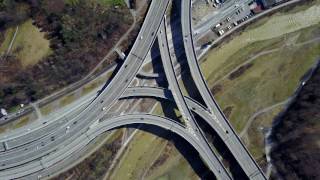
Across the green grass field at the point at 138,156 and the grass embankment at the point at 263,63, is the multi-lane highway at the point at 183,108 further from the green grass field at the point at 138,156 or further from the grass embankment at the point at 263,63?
the green grass field at the point at 138,156

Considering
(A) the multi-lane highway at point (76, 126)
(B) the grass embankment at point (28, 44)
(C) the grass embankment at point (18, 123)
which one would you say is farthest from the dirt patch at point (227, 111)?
(C) the grass embankment at point (18, 123)

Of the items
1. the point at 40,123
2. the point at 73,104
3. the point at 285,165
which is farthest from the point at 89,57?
the point at 285,165

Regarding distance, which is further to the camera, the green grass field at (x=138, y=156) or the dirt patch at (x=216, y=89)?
the dirt patch at (x=216, y=89)

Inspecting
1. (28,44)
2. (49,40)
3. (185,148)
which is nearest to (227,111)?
(185,148)

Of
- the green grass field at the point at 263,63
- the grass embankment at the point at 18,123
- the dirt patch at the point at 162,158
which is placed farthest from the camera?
the grass embankment at the point at 18,123

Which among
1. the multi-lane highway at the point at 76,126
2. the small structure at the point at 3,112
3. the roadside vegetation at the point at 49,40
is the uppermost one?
the roadside vegetation at the point at 49,40

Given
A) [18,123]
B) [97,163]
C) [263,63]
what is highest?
[18,123]

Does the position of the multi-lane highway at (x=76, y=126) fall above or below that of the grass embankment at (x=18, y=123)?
below

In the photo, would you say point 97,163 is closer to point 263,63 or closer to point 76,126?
point 76,126

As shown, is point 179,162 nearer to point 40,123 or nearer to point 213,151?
point 213,151
